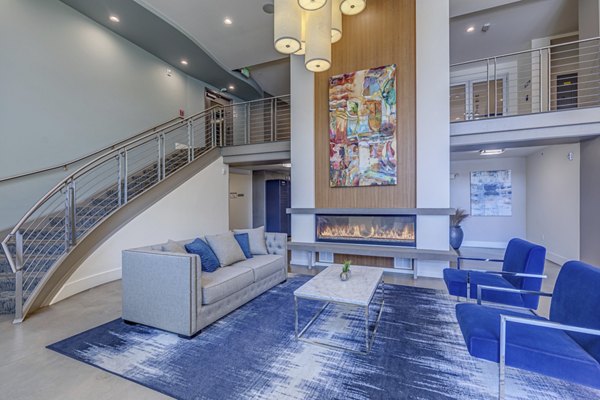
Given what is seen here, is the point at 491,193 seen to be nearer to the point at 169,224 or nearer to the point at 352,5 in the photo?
the point at 352,5

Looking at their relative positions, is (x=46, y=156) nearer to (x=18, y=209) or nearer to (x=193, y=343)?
(x=18, y=209)

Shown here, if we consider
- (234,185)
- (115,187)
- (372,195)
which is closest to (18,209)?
(115,187)

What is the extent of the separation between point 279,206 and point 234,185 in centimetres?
177

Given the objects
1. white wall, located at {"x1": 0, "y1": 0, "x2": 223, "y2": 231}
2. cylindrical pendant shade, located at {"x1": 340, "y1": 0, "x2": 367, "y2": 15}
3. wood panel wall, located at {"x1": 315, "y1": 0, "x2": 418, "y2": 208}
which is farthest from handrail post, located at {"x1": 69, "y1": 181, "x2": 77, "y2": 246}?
cylindrical pendant shade, located at {"x1": 340, "y1": 0, "x2": 367, "y2": 15}

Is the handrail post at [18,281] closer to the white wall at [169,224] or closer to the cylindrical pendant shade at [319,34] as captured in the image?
the white wall at [169,224]

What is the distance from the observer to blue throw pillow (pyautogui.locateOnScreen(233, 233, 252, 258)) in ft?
13.9

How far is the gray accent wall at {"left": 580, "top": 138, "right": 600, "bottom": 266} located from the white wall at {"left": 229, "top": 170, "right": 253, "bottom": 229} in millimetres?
8309

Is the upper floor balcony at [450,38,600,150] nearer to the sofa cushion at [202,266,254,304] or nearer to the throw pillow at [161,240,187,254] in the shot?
the sofa cushion at [202,266,254,304]

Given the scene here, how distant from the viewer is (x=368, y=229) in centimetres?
532

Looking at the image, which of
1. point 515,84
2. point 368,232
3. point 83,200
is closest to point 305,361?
point 368,232

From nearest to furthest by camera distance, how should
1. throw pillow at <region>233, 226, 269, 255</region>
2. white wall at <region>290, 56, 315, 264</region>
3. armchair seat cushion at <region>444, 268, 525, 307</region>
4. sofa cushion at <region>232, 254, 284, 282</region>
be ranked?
1. armchair seat cushion at <region>444, 268, 525, 307</region>
2. sofa cushion at <region>232, 254, 284, 282</region>
3. throw pillow at <region>233, 226, 269, 255</region>
4. white wall at <region>290, 56, 315, 264</region>

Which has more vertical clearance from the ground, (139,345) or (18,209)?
(18,209)

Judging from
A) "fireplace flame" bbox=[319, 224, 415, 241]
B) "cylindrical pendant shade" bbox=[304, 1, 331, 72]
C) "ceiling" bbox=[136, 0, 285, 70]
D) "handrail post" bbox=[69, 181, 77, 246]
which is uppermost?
"ceiling" bbox=[136, 0, 285, 70]

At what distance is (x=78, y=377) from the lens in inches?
83.4
